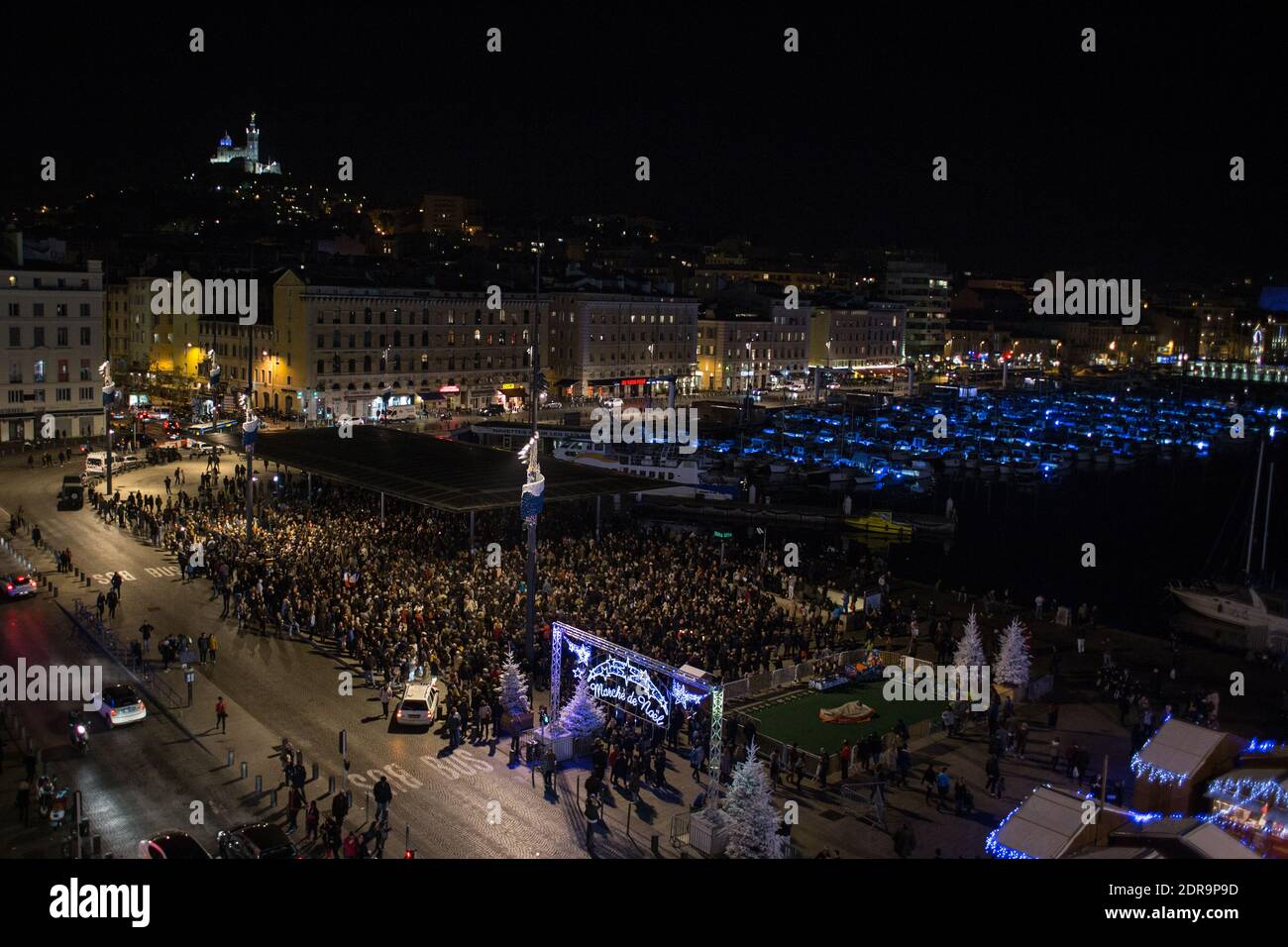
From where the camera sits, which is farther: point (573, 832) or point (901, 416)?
point (901, 416)

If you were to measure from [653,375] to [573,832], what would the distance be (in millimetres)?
78968

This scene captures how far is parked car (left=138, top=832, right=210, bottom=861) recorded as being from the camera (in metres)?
12.6

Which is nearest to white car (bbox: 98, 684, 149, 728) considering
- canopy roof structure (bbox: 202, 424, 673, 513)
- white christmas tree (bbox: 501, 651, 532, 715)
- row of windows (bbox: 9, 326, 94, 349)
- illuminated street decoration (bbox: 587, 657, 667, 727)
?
white christmas tree (bbox: 501, 651, 532, 715)

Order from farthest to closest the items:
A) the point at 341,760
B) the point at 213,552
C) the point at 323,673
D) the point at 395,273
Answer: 1. the point at 395,273
2. the point at 213,552
3. the point at 323,673
4. the point at 341,760

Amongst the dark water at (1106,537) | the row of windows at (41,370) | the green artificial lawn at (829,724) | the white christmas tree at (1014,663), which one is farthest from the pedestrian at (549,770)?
the row of windows at (41,370)

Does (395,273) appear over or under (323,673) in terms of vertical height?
over

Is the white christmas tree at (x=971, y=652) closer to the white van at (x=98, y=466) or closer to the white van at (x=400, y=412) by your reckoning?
the white van at (x=98, y=466)

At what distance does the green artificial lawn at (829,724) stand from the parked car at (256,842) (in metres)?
9.04

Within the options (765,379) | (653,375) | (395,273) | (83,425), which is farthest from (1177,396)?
(83,425)

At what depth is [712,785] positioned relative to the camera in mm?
15047

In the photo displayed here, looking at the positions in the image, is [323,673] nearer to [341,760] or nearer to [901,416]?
[341,760]

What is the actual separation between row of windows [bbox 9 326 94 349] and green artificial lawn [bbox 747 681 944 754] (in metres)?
46.8

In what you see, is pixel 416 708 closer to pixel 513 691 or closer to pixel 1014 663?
pixel 513 691

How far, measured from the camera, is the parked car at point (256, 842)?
1309 cm
